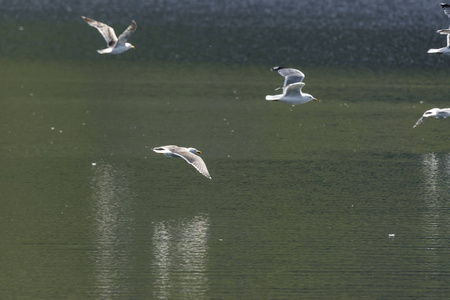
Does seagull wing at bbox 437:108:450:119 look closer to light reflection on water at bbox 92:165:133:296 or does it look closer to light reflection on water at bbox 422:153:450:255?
light reflection on water at bbox 422:153:450:255

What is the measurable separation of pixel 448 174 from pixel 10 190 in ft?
37.3

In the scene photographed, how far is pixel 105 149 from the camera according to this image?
1236 inches

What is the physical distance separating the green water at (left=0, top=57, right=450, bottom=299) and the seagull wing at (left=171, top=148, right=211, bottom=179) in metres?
1.03

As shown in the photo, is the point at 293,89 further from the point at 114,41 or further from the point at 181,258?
the point at 181,258

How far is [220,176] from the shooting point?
2756 cm

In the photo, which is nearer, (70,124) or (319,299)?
(319,299)

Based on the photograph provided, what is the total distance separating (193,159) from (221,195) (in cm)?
180

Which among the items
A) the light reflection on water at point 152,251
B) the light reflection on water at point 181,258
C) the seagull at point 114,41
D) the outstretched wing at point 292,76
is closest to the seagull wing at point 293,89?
the outstretched wing at point 292,76

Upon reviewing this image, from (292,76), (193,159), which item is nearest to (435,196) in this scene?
(292,76)

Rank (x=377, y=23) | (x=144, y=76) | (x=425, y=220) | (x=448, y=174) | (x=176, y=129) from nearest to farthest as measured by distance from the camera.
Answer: (x=425, y=220) → (x=448, y=174) → (x=176, y=129) → (x=144, y=76) → (x=377, y=23)

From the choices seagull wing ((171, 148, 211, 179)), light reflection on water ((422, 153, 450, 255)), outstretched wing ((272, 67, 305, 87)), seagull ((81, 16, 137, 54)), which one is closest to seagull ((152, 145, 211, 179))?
seagull wing ((171, 148, 211, 179))

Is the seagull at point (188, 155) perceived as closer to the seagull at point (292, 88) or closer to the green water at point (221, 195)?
the green water at point (221, 195)

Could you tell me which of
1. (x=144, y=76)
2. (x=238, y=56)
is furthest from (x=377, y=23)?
(x=144, y=76)

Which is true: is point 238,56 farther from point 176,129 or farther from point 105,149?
point 105,149
